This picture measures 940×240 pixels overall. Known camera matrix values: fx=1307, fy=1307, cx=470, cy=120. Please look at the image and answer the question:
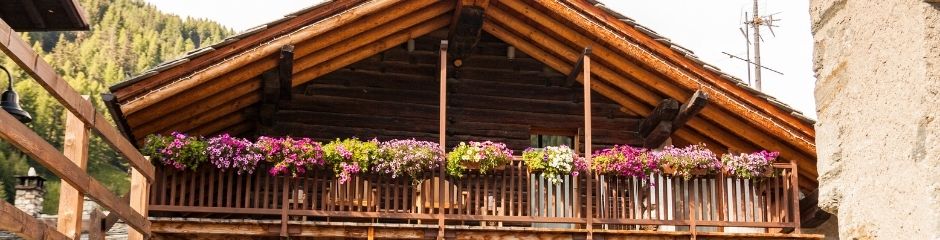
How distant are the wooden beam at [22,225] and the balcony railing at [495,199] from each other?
4.73 metres

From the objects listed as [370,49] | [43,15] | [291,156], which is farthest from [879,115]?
[370,49]

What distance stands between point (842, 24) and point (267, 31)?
9.16 metres

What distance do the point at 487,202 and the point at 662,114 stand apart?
9.05 ft

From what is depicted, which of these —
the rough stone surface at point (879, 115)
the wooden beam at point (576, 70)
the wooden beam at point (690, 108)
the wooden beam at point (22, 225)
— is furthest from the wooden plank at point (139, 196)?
the rough stone surface at point (879, 115)

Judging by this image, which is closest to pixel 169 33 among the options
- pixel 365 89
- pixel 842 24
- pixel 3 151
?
pixel 3 151

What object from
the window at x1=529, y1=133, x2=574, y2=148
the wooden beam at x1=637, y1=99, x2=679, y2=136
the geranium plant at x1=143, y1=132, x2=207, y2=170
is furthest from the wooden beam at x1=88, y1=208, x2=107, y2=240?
the window at x1=529, y1=133, x2=574, y2=148

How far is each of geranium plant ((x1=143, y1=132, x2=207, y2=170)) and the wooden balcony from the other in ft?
0.50

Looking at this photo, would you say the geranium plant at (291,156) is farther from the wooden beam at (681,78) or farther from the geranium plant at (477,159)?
the wooden beam at (681,78)

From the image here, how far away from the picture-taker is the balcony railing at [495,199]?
12281mm

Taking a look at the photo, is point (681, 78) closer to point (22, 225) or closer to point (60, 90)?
point (60, 90)

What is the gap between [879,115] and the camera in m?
4.03

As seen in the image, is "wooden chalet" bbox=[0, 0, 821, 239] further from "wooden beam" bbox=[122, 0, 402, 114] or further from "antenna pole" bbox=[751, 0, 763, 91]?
"antenna pole" bbox=[751, 0, 763, 91]

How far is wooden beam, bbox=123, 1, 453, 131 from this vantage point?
509 inches

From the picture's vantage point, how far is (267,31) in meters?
12.9
